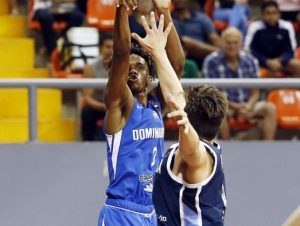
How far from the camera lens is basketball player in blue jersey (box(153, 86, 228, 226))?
4.76 meters

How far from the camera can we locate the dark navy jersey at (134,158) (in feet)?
20.2

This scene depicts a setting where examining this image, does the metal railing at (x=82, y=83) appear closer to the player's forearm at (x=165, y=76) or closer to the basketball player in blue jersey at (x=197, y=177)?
the player's forearm at (x=165, y=76)

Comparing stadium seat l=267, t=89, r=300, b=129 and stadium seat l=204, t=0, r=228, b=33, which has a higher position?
stadium seat l=204, t=0, r=228, b=33

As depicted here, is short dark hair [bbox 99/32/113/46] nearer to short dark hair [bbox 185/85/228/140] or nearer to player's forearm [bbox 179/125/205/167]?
short dark hair [bbox 185/85/228/140]

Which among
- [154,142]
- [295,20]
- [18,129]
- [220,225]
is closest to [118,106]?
[154,142]

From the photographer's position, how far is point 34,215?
831cm

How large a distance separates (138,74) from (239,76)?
10.4 ft

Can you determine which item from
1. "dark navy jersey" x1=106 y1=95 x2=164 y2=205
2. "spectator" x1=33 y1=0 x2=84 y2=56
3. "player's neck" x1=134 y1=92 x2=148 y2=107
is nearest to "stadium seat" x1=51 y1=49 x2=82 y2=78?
"spectator" x1=33 y1=0 x2=84 y2=56

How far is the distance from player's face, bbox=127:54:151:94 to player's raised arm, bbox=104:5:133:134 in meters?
0.12

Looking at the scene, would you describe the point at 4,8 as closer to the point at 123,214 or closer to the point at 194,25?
the point at 194,25

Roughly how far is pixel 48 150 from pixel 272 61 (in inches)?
111

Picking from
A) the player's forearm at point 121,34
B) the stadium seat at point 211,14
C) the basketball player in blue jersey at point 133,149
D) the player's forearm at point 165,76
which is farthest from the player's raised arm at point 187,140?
the stadium seat at point 211,14

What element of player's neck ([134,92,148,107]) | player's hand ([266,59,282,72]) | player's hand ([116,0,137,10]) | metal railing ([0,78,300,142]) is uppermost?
player's hand ([116,0,137,10])

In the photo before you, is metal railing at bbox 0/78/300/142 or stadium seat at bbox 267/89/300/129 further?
stadium seat at bbox 267/89/300/129
